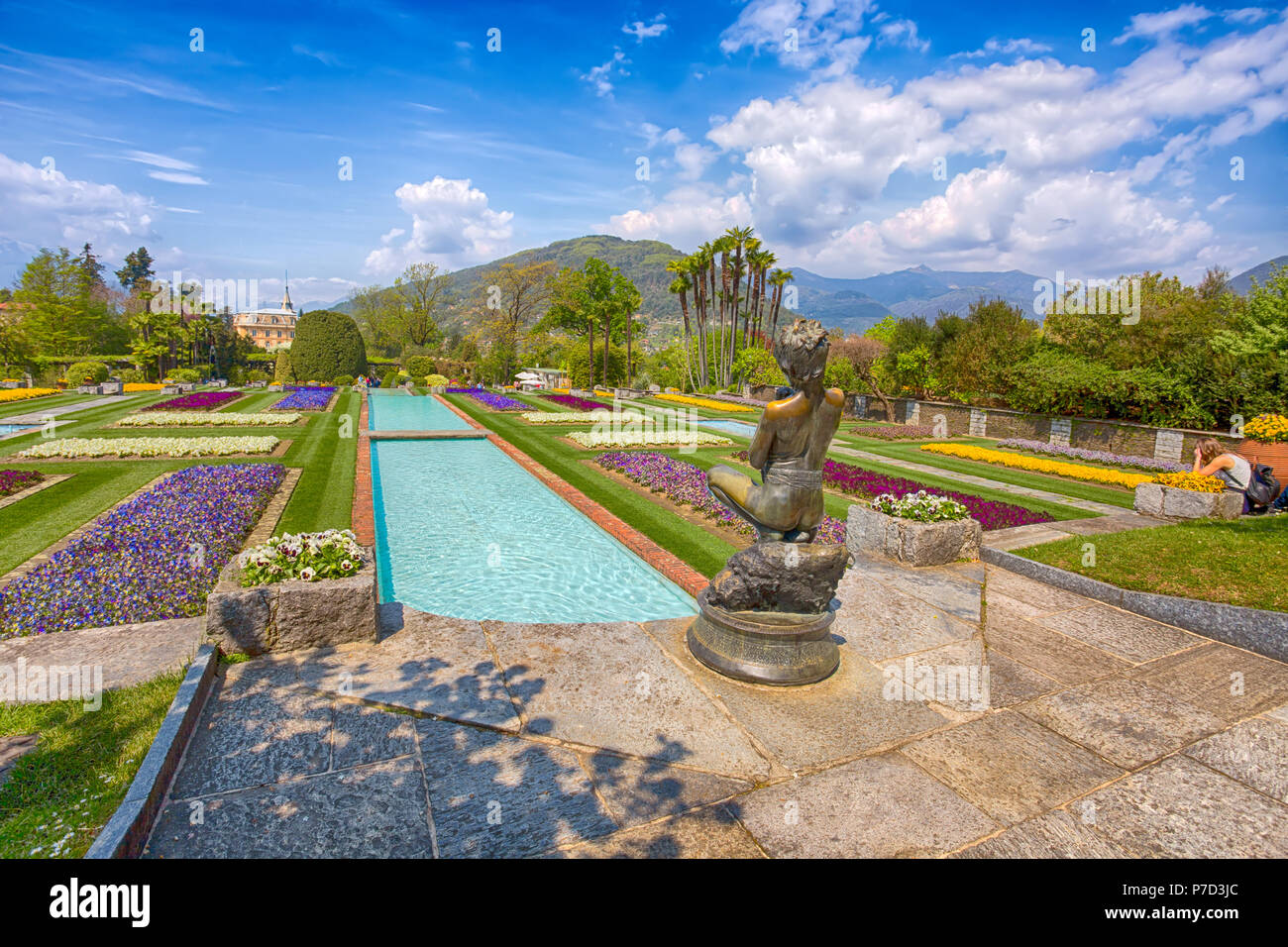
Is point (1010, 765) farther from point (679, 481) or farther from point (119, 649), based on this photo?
point (679, 481)

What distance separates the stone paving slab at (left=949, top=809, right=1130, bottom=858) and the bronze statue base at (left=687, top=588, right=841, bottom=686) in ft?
5.78

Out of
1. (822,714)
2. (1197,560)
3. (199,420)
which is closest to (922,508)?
(1197,560)

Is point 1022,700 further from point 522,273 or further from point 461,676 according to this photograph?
point 522,273

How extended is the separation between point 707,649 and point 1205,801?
3.29 metres

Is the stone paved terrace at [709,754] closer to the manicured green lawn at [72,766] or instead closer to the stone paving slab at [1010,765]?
the stone paving slab at [1010,765]

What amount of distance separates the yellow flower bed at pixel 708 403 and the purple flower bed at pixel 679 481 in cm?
1695

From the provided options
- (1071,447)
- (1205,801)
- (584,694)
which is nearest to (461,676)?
(584,694)

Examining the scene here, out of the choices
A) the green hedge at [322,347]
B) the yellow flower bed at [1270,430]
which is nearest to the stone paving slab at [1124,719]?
the yellow flower bed at [1270,430]

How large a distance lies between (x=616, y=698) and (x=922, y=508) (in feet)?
18.4

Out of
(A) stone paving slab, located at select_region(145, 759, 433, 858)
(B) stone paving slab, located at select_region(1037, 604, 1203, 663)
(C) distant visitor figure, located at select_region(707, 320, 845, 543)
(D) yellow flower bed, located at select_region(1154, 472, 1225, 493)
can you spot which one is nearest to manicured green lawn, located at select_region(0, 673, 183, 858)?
(A) stone paving slab, located at select_region(145, 759, 433, 858)

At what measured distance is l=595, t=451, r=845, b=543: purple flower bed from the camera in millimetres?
10383

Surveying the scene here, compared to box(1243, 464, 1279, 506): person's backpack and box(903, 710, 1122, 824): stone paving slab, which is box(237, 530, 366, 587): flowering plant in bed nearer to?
box(903, 710, 1122, 824): stone paving slab

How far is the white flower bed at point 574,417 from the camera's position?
25.1m

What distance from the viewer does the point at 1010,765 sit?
13.1 ft
